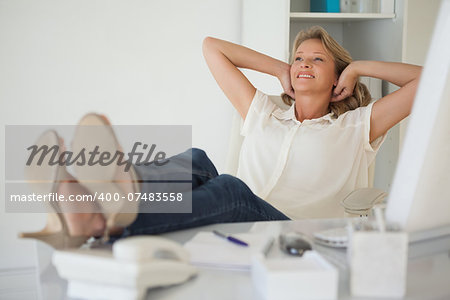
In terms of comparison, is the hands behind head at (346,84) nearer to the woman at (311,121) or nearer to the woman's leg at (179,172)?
the woman at (311,121)

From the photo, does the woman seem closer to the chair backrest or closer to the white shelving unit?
the chair backrest

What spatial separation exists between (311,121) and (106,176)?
1222mm

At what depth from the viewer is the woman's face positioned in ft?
6.59

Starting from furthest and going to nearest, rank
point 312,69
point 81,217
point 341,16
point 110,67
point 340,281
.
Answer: point 110,67 < point 341,16 < point 312,69 < point 81,217 < point 340,281

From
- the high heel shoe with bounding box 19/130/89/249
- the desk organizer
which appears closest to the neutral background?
the high heel shoe with bounding box 19/130/89/249

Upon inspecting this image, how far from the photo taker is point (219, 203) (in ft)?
3.60

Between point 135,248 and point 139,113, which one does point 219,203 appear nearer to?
point 135,248

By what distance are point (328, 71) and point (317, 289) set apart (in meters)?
1.47

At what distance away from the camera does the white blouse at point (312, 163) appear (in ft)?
6.10

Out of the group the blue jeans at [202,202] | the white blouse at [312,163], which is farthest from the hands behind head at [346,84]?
the blue jeans at [202,202]

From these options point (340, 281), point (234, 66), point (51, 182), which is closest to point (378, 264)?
point (340, 281)

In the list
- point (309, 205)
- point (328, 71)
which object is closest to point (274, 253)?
point (309, 205)

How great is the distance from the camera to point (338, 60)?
6.82 ft

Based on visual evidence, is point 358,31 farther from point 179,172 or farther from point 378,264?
point 378,264
